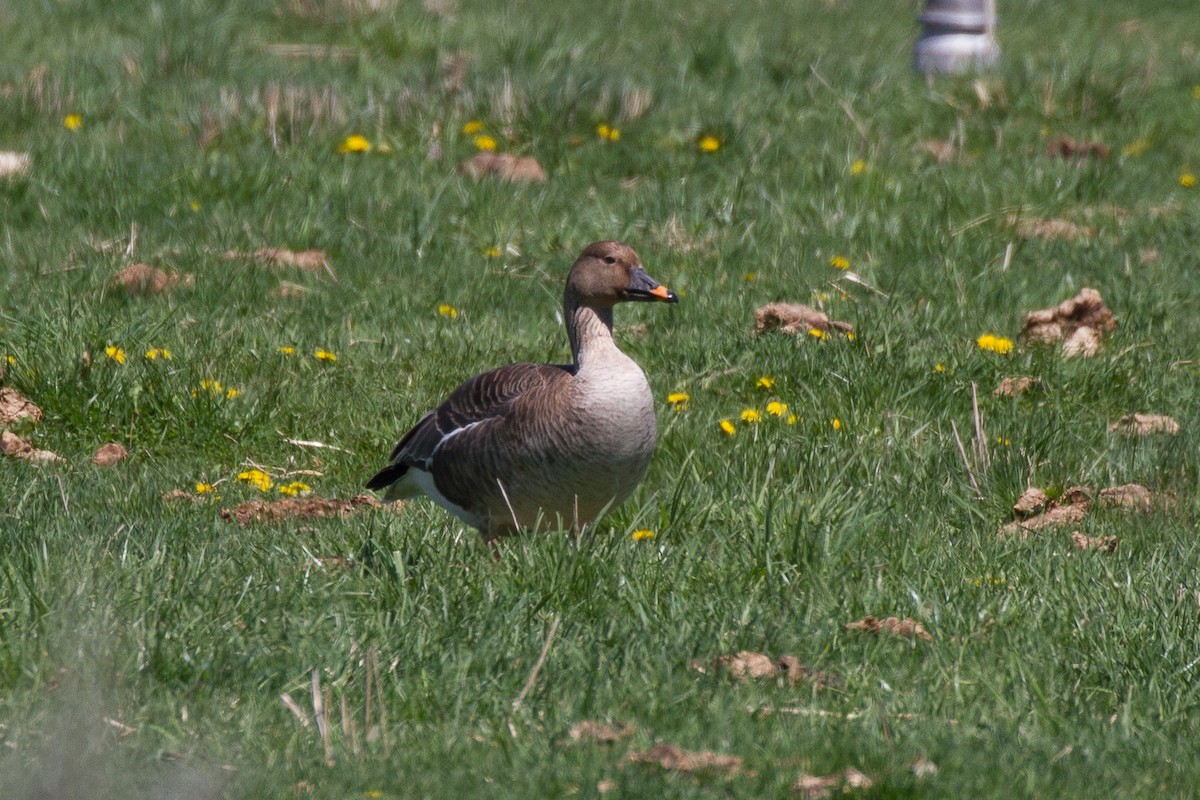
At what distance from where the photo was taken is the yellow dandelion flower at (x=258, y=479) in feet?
18.7

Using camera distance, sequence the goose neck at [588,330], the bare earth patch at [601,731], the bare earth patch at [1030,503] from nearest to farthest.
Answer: the bare earth patch at [601,731] < the goose neck at [588,330] < the bare earth patch at [1030,503]

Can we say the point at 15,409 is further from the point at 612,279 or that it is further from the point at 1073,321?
the point at 1073,321

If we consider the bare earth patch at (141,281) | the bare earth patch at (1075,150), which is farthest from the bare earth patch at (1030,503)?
the bare earth patch at (1075,150)

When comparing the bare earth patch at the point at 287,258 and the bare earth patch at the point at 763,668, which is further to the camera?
the bare earth patch at the point at 287,258

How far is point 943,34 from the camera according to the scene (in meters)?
10.5

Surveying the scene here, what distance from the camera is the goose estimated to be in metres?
4.87

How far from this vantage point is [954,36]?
10477mm

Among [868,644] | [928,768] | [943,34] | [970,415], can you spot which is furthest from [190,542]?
[943,34]

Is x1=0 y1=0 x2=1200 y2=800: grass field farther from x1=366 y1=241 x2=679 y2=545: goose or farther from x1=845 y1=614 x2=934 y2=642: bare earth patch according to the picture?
x1=366 y1=241 x2=679 y2=545: goose

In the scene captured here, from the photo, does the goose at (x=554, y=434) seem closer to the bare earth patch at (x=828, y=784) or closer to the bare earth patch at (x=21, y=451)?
the bare earth patch at (x=21, y=451)

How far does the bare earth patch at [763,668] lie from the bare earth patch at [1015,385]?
283 centimetres

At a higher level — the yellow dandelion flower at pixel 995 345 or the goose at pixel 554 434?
the goose at pixel 554 434

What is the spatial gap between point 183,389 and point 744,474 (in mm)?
2266

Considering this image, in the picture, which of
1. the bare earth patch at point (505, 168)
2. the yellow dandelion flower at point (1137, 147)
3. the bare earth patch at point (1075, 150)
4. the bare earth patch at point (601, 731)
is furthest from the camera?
the yellow dandelion flower at point (1137, 147)
